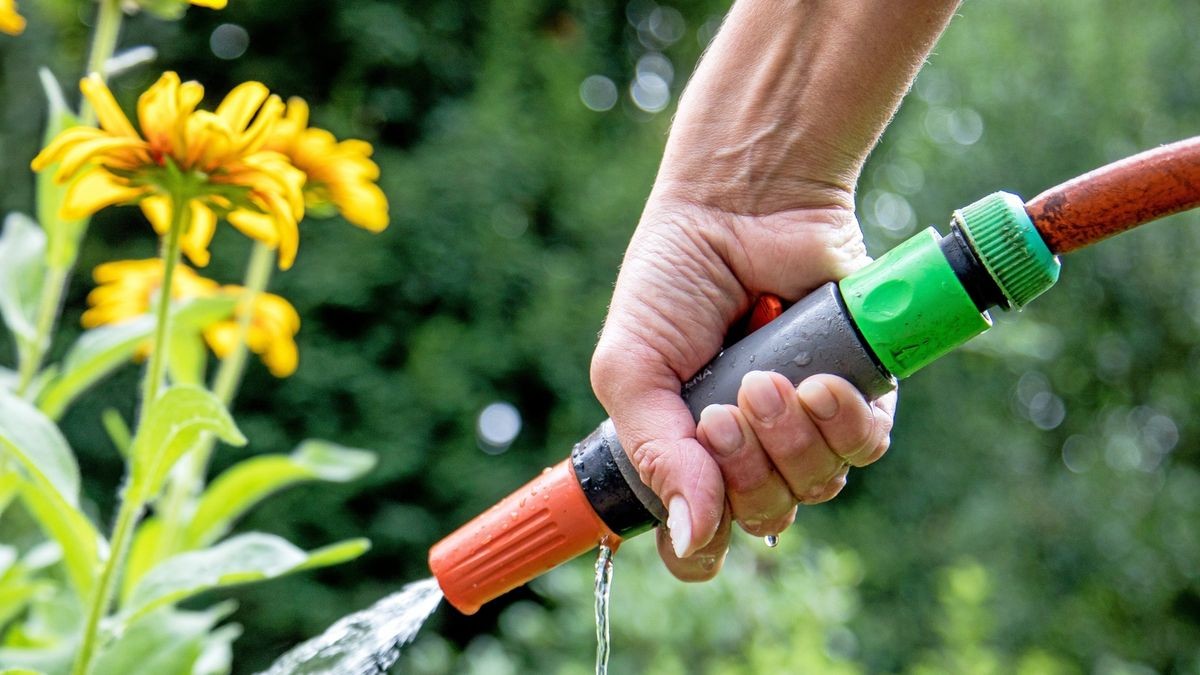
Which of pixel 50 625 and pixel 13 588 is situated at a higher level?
pixel 13 588

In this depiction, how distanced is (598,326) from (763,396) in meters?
2.26

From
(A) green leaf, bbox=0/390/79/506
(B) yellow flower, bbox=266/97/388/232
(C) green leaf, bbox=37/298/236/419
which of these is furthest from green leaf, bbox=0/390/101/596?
(B) yellow flower, bbox=266/97/388/232

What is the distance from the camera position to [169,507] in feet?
3.54

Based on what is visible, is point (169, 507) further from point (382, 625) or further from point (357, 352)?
point (357, 352)

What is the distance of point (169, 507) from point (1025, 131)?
3.39 metres

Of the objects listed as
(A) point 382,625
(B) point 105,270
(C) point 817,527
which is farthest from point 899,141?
(A) point 382,625

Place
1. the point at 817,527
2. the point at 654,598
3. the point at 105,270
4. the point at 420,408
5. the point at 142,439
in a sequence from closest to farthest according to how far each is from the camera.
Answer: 1. the point at 142,439
2. the point at 105,270
3. the point at 654,598
4. the point at 420,408
5. the point at 817,527

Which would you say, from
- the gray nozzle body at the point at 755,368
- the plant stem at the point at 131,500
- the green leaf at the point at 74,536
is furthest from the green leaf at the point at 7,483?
the gray nozzle body at the point at 755,368

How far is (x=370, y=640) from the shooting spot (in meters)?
0.90

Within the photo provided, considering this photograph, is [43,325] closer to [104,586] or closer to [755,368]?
[104,586]

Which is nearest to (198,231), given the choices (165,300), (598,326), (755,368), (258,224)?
(258,224)

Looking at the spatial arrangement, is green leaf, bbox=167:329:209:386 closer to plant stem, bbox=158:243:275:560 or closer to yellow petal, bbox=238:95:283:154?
plant stem, bbox=158:243:275:560

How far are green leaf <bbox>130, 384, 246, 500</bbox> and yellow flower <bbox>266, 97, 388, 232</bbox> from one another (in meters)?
0.29

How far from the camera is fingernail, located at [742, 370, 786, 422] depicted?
2.41ft
